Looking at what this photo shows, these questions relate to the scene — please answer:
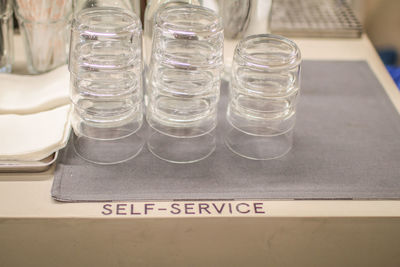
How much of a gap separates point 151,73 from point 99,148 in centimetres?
15

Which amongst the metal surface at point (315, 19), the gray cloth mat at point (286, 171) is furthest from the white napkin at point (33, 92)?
the metal surface at point (315, 19)

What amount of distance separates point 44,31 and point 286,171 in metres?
0.51

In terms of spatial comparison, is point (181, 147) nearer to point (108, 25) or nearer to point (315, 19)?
point (108, 25)

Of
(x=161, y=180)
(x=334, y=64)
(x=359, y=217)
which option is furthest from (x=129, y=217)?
(x=334, y=64)

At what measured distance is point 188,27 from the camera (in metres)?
0.80

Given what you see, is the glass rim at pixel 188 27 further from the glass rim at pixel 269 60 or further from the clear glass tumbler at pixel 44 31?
the clear glass tumbler at pixel 44 31

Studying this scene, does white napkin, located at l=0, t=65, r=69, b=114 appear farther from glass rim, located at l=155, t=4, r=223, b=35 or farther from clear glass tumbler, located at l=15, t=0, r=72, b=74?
glass rim, located at l=155, t=4, r=223, b=35

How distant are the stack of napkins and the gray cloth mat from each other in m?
0.04

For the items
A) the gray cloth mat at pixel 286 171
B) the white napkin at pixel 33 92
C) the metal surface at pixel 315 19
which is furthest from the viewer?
the metal surface at pixel 315 19

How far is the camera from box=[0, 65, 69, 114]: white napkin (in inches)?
35.0

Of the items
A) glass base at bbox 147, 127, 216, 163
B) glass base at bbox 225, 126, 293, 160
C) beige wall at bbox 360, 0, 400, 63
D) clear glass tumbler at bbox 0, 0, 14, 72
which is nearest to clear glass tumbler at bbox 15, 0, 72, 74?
clear glass tumbler at bbox 0, 0, 14, 72

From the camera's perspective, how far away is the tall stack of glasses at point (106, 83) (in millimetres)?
806

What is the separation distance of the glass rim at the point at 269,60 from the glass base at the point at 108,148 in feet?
0.72

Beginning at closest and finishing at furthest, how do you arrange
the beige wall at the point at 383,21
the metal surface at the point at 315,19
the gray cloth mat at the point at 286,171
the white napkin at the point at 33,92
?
the gray cloth mat at the point at 286,171 → the white napkin at the point at 33,92 → the metal surface at the point at 315,19 → the beige wall at the point at 383,21
